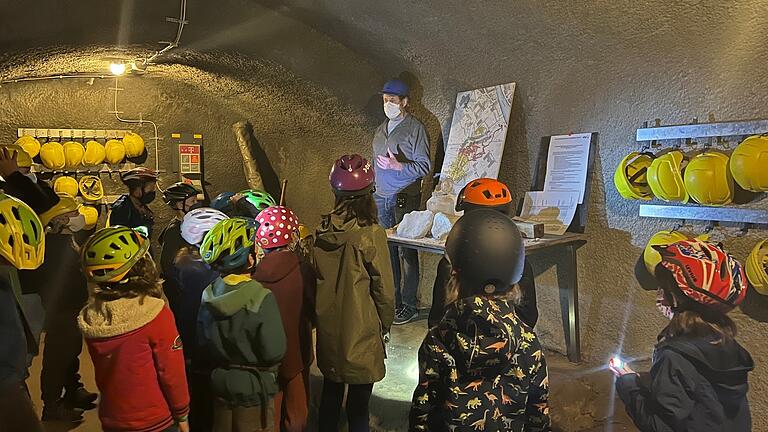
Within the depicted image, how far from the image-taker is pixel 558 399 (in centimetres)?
289

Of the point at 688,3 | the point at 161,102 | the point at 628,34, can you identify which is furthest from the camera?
the point at 161,102

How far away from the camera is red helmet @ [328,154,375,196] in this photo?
2.38 m

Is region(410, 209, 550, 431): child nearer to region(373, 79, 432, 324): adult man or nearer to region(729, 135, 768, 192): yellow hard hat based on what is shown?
region(729, 135, 768, 192): yellow hard hat

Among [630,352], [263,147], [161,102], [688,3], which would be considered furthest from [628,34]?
[161,102]

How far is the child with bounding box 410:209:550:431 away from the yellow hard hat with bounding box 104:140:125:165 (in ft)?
16.7

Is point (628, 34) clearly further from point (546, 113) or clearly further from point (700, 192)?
point (700, 192)

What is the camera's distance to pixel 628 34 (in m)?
3.13

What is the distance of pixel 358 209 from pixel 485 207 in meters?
0.57

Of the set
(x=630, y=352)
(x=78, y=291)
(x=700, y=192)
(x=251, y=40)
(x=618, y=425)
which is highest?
(x=251, y=40)

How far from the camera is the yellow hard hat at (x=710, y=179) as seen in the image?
2574 millimetres

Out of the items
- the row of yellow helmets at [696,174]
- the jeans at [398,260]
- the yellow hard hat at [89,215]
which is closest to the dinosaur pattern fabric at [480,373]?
the row of yellow helmets at [696,174]

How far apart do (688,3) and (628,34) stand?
0.35 m

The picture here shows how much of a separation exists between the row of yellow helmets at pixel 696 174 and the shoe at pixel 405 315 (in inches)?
75.6

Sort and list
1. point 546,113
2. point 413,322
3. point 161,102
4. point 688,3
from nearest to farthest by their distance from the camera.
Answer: point 688,3
point 546,113
point 413,322
point 161,102
